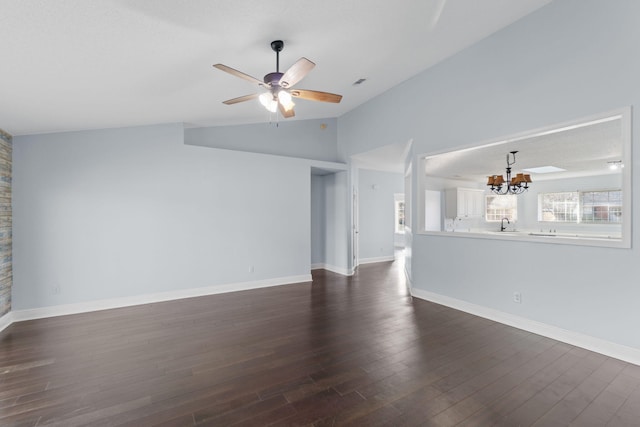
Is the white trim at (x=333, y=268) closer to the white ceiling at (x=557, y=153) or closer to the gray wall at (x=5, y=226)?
the white ceiling at (x=557, y=153)

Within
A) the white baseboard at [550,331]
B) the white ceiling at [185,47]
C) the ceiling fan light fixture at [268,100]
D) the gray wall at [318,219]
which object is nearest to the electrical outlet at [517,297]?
the white baseboard at [550,331]

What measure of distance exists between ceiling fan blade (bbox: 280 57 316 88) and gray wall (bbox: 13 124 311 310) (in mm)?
2537

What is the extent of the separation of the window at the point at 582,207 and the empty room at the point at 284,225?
2.63 metres

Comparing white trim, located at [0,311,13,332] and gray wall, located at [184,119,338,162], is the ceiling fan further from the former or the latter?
white trim, located at [0,311,13,332]

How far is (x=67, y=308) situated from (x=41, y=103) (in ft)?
8.76

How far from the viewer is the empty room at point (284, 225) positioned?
6.63 ft

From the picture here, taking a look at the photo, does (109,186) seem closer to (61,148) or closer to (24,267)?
(61,148)

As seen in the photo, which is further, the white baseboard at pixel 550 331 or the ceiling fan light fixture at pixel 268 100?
the ceiling fan light fixture at pixel 268 100

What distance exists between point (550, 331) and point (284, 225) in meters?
4.13

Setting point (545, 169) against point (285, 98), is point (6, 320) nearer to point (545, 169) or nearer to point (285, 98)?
point (285, 98)

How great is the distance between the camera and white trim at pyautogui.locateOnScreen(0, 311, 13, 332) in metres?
3.30

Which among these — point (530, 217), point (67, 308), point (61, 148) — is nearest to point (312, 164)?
point (61, 148)

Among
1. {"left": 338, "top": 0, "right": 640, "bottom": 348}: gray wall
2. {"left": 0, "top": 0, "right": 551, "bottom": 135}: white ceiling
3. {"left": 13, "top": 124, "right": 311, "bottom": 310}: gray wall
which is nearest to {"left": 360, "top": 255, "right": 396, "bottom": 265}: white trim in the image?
{"left": 13, "top": 124, "right": 311, "bottom": 310}: gray wall

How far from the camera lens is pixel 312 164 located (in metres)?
5.73
